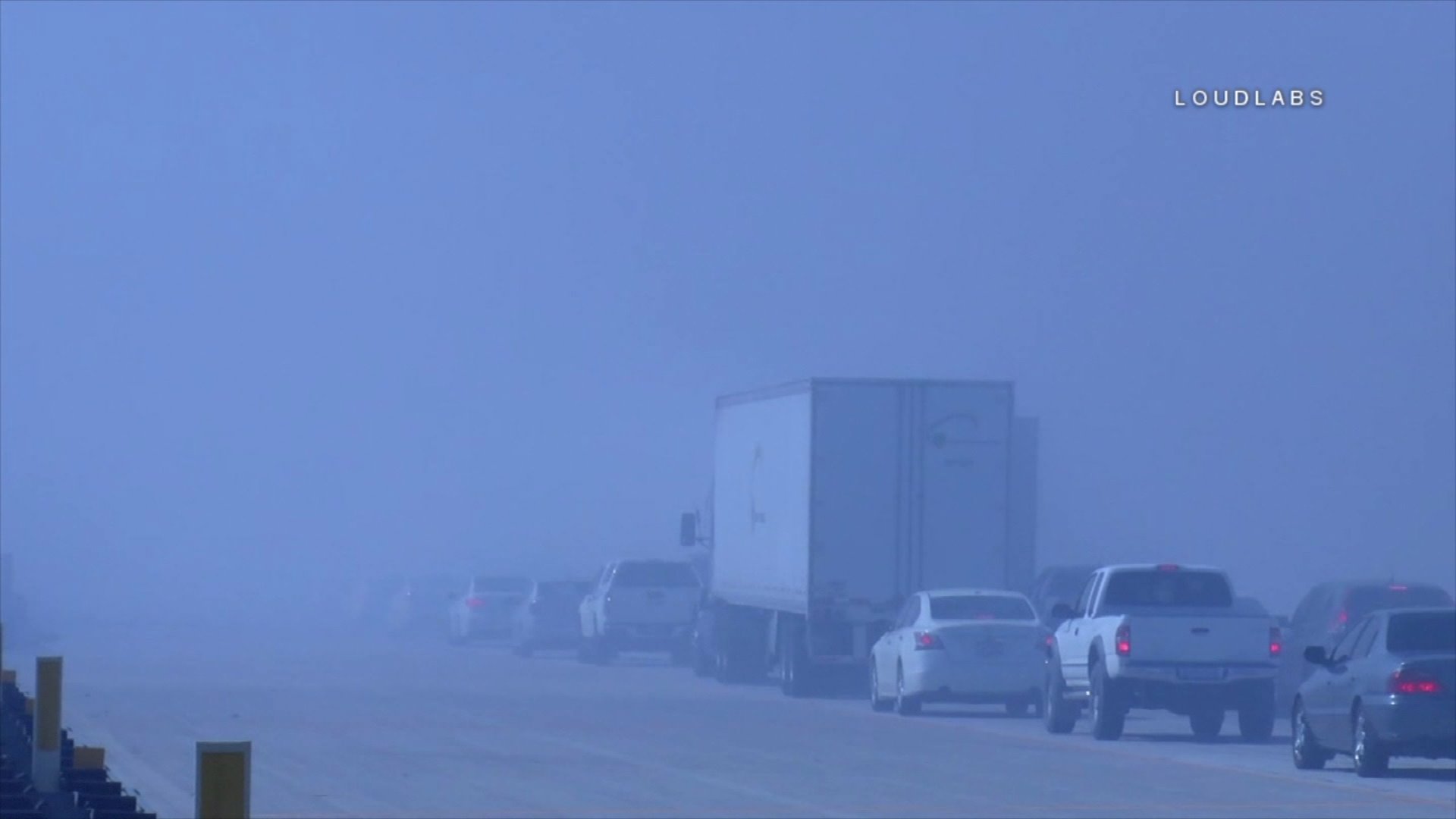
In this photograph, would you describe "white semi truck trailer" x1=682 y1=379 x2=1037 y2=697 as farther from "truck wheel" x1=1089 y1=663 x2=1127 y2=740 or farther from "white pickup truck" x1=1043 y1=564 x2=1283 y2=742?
"truck wheel" x1=1089 y1=663 x2=1127 y2=740

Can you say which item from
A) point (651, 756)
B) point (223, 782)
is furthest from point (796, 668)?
point (223, 782)

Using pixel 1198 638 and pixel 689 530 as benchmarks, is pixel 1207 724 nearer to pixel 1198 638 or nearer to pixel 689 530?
pixel 1198 638

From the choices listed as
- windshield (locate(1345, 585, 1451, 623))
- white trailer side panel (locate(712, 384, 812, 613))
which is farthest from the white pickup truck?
white trailer side panel (locate(712, 384, 812, 613))

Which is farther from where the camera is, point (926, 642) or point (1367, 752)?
point (926, 642)

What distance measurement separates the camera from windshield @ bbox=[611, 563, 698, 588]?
43.8 metres

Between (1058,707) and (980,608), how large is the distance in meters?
3.46

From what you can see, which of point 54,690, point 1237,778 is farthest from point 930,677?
point 54,690

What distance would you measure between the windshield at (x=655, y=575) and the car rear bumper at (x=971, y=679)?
1518cm

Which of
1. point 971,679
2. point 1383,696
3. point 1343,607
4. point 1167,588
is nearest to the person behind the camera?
point 1383,696

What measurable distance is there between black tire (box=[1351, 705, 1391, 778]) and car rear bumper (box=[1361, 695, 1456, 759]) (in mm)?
247

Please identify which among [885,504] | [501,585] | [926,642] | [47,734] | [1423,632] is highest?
[885,504]

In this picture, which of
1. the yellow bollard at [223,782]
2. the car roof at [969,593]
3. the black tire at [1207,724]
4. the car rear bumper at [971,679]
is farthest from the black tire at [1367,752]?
the yellow bollard at [223,782]

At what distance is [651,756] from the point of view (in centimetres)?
2147

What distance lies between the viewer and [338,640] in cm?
5728
